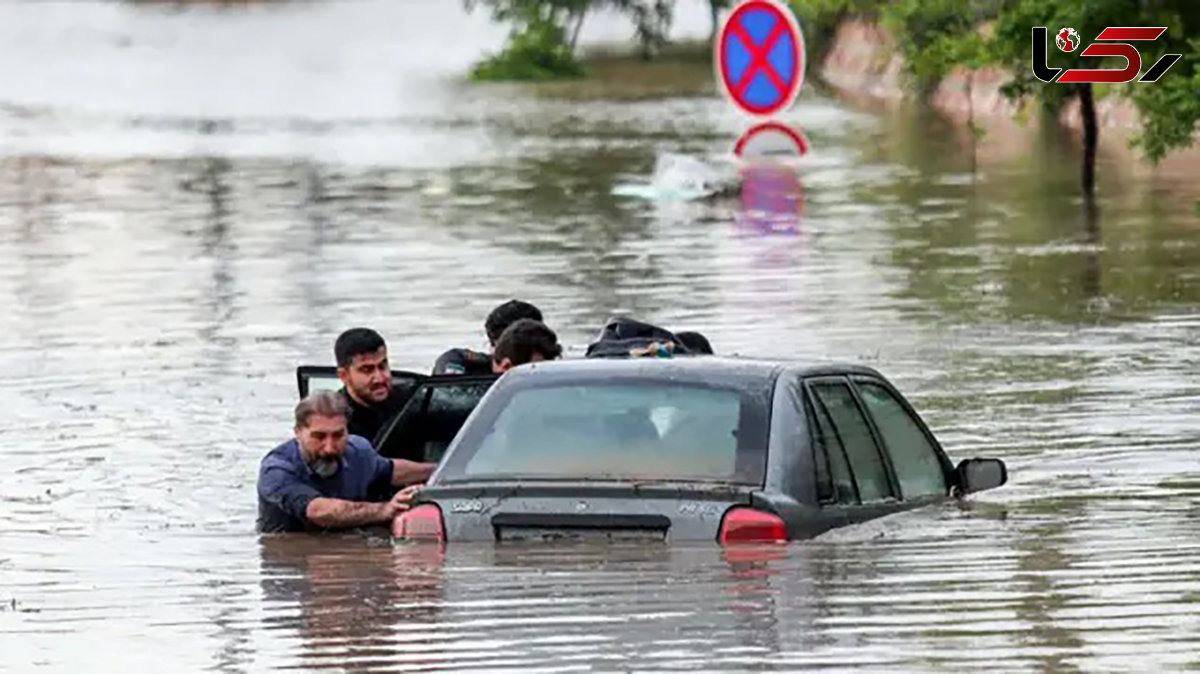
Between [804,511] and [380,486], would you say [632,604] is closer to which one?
[804,511]

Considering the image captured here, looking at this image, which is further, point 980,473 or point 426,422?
point 426,422

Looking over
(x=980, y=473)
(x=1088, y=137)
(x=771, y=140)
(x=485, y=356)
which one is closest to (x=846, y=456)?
(x=980, y=473)

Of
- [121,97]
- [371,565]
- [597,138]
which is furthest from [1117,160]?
[121,97]

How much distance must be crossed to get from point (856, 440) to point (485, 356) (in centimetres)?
406

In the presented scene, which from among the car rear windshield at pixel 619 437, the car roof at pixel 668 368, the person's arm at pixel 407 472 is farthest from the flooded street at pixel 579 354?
the car roof at pixel 668 368

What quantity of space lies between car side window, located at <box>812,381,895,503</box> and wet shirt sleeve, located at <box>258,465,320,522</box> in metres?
2.36

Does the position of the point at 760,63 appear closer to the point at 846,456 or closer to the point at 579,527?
the point at 846,456

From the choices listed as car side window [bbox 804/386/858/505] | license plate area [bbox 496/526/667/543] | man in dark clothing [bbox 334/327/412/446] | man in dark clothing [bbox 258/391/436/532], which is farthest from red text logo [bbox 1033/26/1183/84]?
license plate area [bbox 496/526/667/543]

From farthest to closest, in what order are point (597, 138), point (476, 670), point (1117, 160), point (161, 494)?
point (597, 138)
point (1117, 160)
point (161, 494)
point (476, 670)

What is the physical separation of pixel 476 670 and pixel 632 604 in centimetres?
146

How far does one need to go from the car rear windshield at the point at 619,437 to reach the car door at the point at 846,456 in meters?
0.34

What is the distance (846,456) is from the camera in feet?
46.3

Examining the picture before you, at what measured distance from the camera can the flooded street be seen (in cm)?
1238

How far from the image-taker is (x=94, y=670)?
11.8m
